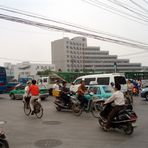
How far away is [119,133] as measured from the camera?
960 centimetres

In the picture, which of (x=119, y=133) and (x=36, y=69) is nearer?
(x=119, y=133)

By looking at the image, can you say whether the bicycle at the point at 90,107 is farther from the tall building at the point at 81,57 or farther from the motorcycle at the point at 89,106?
the tall building at the point at 81,57

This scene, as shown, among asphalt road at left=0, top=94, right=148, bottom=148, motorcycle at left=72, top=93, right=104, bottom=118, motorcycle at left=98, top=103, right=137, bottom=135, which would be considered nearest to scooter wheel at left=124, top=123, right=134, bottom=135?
motorcycle at left=98, top=103, right=137, bottom=135

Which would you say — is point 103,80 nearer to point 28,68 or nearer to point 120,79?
point 120,79

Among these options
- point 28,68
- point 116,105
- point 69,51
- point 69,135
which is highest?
point 69,51

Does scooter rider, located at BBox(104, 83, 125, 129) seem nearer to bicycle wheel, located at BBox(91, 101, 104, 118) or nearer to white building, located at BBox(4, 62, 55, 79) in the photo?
bicycle wheel, located at BBox(91, 101, 104, 118)

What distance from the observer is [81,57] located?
99.6 m

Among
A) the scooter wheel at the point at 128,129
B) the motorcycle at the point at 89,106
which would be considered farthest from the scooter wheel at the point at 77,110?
the scooter wheel at the point at 128,129

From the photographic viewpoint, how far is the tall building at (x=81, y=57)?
9269 centimetres

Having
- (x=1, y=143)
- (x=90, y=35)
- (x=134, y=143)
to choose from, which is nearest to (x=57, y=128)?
(x=134, y=143)

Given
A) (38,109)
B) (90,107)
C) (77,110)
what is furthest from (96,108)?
(38,109)

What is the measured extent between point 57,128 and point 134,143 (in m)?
3.69

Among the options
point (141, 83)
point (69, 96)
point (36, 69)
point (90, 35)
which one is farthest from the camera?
point (36, 69)

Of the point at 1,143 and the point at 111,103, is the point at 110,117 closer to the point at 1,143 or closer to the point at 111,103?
the point at 111,103
